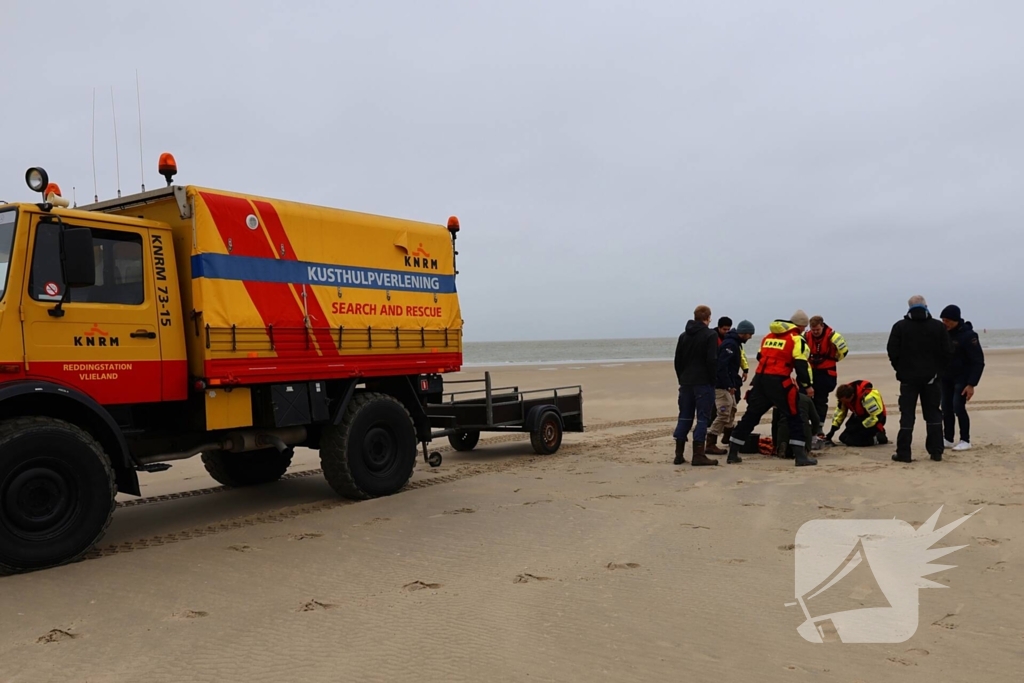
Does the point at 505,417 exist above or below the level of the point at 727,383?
below

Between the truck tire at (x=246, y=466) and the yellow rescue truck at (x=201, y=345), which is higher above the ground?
the yellow rescue truck at (x=201, y=345)

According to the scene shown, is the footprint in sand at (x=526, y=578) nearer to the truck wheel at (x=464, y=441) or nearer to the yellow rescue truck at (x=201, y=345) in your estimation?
the yellow rescue truck at (x=201, y=345)

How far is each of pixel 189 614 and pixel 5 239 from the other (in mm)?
3093

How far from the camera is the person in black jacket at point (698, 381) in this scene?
31.0ft

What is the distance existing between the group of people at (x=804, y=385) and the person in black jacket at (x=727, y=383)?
2cm

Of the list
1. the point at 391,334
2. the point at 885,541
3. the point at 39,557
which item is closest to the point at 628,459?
the point at 391,334

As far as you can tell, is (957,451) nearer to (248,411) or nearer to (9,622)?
(248,411)

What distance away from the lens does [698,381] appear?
952 centimetres

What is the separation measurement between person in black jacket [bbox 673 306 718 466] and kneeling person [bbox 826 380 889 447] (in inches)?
88.2

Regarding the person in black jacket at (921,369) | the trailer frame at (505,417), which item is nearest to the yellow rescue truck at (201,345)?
the trailer frame at (505,417)

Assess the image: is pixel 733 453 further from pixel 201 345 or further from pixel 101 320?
pixel 101 320

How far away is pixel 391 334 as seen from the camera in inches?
318

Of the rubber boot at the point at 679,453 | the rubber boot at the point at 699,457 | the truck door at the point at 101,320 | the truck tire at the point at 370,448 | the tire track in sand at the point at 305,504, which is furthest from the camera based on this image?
the rubber boot at the point at 679,453

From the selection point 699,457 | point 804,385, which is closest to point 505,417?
point 699,457
